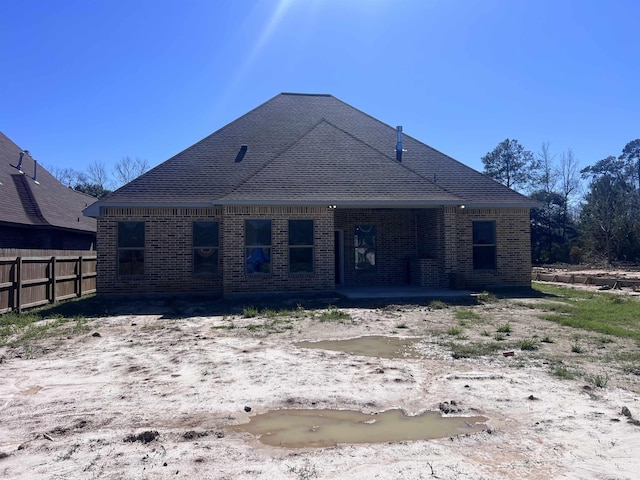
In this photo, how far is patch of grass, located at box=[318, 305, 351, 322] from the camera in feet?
34.8

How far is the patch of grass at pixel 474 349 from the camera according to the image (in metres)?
7.05

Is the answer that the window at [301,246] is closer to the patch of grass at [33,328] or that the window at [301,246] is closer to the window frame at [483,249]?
the window frame at [483,249]

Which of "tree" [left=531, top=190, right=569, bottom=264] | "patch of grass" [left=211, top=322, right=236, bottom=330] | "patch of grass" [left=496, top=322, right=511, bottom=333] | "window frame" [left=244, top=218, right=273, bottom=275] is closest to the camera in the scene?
"patch of grass" [left=496, top=322, right=511, bottom=333]

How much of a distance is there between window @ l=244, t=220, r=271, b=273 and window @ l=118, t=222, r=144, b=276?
3.56 metres

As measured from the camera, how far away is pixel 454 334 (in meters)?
8.70

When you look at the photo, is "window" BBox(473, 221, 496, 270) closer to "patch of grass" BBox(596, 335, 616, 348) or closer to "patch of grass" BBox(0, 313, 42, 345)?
"patch of grass" BBox(596, 335, 616, 348)

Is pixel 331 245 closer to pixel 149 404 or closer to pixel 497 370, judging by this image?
pixel 497 370

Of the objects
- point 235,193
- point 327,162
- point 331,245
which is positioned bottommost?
point 331,245

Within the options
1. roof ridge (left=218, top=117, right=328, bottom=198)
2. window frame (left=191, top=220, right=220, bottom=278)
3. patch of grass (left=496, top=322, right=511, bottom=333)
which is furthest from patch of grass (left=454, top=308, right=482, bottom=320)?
window frame (left=191, top=220, right=220, bottom=278)

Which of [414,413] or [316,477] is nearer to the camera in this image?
[316,477]

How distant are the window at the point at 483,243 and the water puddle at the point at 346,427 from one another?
12.8m

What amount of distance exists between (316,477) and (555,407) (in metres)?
2.73

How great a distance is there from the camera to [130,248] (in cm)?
1516

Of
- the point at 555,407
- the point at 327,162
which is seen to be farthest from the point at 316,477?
the point at 327,162
